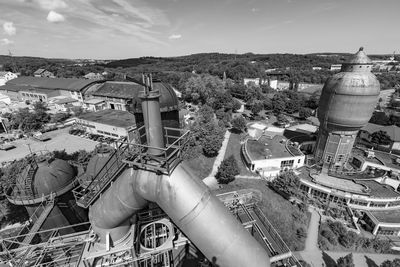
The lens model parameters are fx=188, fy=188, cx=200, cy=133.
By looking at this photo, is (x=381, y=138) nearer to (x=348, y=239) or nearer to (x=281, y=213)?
(x=348, y=239)

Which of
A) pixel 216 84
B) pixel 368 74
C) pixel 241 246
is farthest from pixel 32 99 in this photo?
pixel 368 74

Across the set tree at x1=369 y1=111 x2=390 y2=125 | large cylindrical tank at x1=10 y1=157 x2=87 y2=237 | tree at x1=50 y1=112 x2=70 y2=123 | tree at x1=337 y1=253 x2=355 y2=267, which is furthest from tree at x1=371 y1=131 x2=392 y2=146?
tree at x1=50 y1=112 x2=70 y2=123

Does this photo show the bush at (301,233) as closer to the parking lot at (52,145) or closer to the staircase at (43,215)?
the staircase at (43,215)

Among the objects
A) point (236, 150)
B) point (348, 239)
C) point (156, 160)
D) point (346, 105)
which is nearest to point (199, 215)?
point (156, 160)

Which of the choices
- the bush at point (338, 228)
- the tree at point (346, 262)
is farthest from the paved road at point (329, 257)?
the bush at point (338, 228)

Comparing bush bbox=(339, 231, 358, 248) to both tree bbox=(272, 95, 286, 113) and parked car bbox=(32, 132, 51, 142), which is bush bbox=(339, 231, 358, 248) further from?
parked car bbox=(32, 132, 51, 142)
